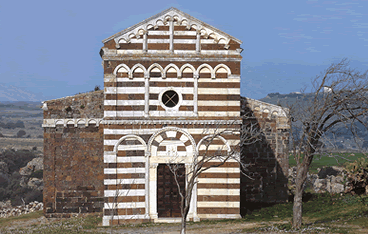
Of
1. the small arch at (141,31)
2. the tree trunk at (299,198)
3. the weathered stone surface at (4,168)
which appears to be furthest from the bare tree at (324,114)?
the weathered stone surface at (4,168)

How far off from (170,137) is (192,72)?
307 cm

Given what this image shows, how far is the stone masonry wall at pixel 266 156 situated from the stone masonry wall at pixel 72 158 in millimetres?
7896

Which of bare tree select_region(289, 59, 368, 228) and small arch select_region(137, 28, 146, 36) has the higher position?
small arch select_region(137, 28, 146, 36)

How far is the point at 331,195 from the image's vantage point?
83.1 ft

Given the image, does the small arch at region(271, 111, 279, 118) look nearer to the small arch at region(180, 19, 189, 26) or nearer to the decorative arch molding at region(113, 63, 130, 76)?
the small arch at region(180, 19, 189, 26)

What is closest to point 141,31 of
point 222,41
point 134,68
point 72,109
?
point 134,68

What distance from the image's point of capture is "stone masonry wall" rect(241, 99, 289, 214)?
24.6 metres

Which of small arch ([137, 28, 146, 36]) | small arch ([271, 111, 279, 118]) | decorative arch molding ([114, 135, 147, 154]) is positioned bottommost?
decorative arch molding ([114, 135, 147, 154])

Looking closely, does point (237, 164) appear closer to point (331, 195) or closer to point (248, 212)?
point (248, 212)

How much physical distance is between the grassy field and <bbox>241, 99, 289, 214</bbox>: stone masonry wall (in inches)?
→ 50.0

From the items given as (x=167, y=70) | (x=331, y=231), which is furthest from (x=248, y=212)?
(x=167, y=70)

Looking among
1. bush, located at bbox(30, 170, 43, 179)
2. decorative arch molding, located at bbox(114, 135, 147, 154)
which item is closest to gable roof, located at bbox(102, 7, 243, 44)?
decorative arch molding, located at bbox(114, 135, 147, 154)

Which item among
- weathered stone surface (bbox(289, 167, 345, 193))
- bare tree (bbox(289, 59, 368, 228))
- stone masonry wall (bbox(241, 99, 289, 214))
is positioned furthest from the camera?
weathered stone surface (bbox(289, 167, 345, 193))

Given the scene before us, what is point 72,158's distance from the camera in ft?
78.3
